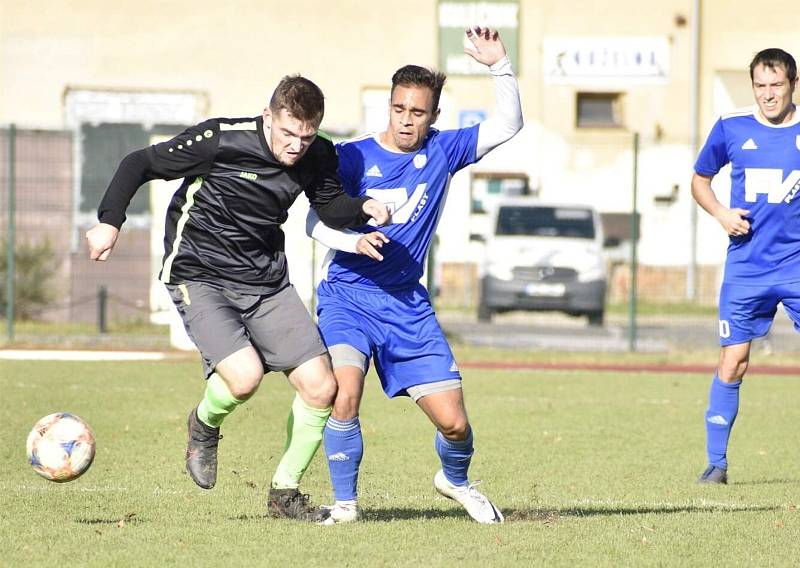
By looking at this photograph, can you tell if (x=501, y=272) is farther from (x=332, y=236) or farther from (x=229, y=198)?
(x=229, y=198)

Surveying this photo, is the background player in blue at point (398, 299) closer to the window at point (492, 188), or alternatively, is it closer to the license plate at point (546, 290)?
the license plate at point (546, 290)

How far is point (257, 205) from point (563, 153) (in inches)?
929

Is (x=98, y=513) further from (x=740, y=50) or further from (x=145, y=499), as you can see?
(x=740, y=50)

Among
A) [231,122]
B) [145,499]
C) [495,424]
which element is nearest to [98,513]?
[145,499]

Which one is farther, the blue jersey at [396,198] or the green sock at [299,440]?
the blue jersey at [396,198]

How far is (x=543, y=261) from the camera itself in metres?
19.5

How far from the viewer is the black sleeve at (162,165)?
20.3ft

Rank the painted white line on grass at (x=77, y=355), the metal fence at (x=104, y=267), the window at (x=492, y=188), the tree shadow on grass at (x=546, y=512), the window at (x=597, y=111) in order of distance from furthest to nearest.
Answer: the window at (x=597, y=111)
the window at (x=492, y=188)
the metal fence at (x=104, y=267)
the painted white line on grass at (x=77, y=355)
the tree shadow on grass at (x=546, y=512)

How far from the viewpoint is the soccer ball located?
6.19m

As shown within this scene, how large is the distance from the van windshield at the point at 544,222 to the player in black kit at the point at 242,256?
44.9 feet

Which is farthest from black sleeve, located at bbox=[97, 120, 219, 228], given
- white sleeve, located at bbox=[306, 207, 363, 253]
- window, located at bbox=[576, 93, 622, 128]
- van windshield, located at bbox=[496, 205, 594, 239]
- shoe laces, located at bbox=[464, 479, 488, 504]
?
window, located at bbox=[576, 93, 622, 128]


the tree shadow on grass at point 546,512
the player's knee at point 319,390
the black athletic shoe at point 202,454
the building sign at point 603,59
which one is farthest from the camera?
the building sign at point 603,59

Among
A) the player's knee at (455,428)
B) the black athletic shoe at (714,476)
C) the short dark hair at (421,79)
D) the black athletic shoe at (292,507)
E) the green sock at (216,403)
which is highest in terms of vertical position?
the short dark hair at (421,79)

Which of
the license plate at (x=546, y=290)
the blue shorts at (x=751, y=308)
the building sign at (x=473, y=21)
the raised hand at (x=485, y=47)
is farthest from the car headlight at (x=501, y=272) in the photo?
the raised hand at (x=485, y=47)
